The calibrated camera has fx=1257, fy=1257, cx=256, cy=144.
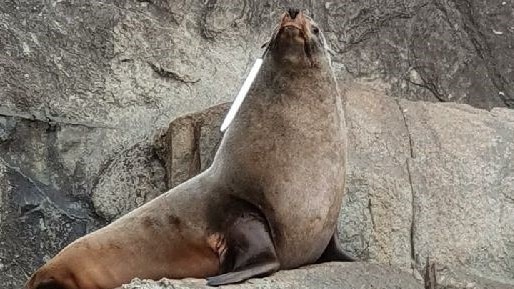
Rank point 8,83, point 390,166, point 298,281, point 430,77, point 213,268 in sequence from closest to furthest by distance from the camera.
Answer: point 298,281
point 213,268
point 390,166
point 8,83
point 430,77

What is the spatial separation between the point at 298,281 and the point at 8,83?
2.16 m

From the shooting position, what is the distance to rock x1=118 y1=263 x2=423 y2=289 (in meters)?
4.27

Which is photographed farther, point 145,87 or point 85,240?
point 145,87

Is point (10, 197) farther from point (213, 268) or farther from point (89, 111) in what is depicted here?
point (213, 268)

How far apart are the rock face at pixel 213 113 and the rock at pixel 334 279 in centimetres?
A: 68

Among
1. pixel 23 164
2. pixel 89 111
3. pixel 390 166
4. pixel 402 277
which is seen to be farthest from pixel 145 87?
pixel 402 277

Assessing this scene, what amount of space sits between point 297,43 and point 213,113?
0.94 metres

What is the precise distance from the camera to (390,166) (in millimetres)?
5555

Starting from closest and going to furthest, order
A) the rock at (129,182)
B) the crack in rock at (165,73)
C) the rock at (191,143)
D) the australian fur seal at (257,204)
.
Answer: the australian fur seal at (257,204), the rock at (191,143), the rock at (129,182), the crack in rock at (165,73)

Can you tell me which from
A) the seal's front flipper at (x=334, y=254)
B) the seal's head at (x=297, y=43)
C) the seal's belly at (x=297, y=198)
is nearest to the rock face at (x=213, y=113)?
the seal's front flipper at (x=334, y=254)

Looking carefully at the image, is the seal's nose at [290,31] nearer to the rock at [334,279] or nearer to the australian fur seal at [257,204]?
the australian fur seal at [257,204]

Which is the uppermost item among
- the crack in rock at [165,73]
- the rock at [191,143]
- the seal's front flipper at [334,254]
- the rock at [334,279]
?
the crack in rock at [165,73]

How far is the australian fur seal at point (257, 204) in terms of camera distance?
15.5 feet

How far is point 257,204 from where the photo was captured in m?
4.73
